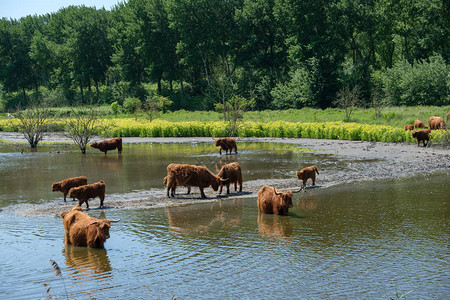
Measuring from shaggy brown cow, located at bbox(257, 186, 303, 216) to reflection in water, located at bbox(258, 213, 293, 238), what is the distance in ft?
0.62

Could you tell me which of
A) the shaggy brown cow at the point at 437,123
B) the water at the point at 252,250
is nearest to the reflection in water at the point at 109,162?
the water at the point at 252,250

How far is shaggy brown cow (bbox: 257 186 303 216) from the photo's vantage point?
14.3 m

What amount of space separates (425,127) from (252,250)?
27597 millimetres

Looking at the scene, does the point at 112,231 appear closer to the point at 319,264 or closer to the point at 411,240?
the point at 319,264

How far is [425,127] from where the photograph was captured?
35.2 m

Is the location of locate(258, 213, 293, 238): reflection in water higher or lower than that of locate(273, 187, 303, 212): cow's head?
lower

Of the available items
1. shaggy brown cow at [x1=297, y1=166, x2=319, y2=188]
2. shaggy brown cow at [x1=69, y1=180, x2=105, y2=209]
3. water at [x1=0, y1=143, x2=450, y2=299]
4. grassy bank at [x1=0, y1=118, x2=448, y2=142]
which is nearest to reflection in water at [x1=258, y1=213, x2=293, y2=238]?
water at [x1=0, y1=143, x2=450, y2=299]

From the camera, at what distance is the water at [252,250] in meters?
8.87

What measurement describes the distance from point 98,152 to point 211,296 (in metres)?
26.7

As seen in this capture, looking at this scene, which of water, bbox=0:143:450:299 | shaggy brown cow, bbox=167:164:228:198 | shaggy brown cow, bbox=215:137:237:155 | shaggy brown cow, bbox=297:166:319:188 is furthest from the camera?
shaggy brown cow, bbox=215:137:237:155

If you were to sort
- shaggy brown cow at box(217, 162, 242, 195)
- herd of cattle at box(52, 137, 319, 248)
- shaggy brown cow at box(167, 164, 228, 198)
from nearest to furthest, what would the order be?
herd of cattle at box(52, 137, 319, 248) < shaggy brown cow at box(167, 164, 228, 198) < shaggy brown cow at box(217, 162, 242, 195)

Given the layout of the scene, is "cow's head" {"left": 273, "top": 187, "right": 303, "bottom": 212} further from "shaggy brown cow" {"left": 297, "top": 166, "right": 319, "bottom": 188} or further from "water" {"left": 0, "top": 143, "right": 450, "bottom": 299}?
"shaggy brown cow" {"left": 297, "top": 166, "right": 319, "bottom": 188}

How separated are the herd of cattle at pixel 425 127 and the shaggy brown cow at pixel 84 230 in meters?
22.6

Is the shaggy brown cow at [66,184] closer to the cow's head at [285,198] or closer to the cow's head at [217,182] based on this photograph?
the cow's head at [217,182]
